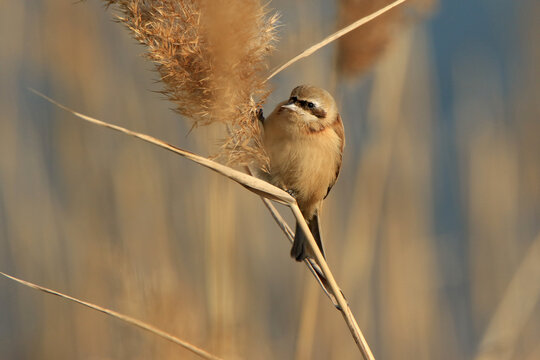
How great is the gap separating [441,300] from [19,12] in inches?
94.0

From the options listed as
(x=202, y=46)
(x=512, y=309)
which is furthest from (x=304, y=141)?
(x=512, y=309)

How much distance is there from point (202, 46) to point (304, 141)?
30.9 inches

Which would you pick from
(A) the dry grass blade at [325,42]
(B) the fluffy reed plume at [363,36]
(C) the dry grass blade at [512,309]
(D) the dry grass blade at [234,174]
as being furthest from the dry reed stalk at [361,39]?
(C) the dry grass blade at [512,309]

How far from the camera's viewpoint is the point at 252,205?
2.76 metres

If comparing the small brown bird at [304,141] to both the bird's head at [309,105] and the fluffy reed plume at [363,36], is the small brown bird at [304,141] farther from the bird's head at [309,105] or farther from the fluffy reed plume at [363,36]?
the fluffy reed plume at [363,36]

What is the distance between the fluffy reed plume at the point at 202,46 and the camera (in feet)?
3.88

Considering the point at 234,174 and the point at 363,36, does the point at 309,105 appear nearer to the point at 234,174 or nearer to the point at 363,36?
the point at 363,36

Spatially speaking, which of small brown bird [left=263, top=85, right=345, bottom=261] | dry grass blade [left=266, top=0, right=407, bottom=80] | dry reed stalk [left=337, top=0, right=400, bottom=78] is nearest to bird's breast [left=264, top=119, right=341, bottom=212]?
small brown bird [left=263, top=85, right=345, bottom=261]

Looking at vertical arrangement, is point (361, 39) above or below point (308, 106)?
above

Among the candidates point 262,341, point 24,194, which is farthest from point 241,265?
point 24,194

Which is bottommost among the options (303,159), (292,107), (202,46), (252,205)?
(252,205)

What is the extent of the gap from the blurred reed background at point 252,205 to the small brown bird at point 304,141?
158 millimetres

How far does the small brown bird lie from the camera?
6.16 feet

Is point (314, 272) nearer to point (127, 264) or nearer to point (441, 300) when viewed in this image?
point (127, 264)
